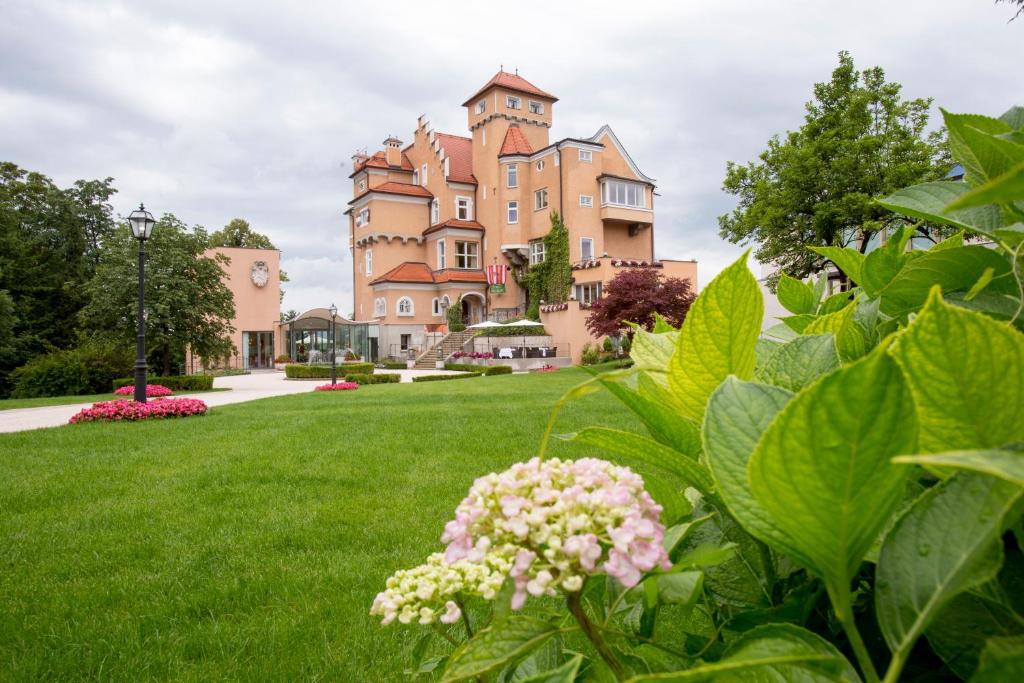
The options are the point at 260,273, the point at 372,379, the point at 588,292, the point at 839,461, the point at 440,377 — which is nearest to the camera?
the point at 839,461

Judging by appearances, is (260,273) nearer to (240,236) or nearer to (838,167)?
(240,236)

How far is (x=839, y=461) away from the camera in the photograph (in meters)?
0.44

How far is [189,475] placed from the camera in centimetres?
707

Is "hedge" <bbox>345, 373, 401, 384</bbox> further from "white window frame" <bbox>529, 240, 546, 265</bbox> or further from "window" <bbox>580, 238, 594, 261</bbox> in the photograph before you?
"window" <bbox>580, 238, 594, 261</bbox>

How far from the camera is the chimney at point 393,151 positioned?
42.2 m

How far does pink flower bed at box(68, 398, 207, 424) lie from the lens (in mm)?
12836

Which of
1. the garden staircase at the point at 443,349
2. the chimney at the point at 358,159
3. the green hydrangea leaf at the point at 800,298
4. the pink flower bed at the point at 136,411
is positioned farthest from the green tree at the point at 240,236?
the green hydrangea leaf at the point at 800,298

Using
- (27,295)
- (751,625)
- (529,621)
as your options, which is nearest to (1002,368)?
(751,625)

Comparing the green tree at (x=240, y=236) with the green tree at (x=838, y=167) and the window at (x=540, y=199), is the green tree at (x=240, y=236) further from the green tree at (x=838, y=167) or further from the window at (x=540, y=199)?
the green tree at (x=838, y=167)

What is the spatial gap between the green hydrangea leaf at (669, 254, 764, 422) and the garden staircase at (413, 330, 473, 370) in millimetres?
33326

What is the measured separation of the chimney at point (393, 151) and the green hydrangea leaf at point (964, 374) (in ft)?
145

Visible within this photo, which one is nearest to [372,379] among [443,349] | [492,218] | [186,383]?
[186,383]

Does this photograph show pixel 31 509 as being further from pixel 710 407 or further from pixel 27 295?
pixel 27 295

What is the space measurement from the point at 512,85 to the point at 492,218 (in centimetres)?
777
